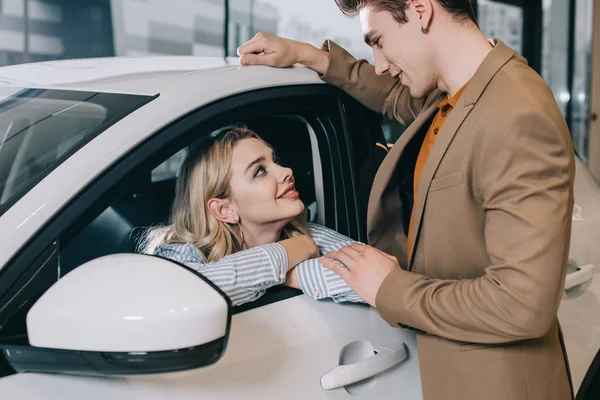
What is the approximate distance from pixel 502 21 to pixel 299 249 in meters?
6.40

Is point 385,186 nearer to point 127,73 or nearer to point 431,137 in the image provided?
point 431,137

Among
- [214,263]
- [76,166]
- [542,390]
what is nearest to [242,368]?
[214,263]

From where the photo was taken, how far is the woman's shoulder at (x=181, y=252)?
1354mm

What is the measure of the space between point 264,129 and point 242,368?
62cm

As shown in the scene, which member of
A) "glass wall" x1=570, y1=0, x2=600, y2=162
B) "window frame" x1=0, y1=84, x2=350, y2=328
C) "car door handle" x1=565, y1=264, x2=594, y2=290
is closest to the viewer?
"window frame" x1=0, y1=84, x2=350, y2=328

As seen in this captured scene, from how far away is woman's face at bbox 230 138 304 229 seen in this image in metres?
1.49

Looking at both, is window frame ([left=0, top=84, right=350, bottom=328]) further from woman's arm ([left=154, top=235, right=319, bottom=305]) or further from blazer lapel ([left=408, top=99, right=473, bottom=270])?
blazer lapel ([left=408, top=99, right=473, bottom=270])

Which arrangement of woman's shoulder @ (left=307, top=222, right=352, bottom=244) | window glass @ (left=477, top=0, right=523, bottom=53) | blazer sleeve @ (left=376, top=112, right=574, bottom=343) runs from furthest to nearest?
window glass @ (left=477, top=0, right=523, bottom=53) < woman's shoulder @ (left=307, top=222, right=352, bottom=244) < blazer sleeve @ (left=376, top=112, right=574, bottom=343)

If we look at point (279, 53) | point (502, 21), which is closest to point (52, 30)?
point (279, 53)

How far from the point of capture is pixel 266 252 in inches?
51.6

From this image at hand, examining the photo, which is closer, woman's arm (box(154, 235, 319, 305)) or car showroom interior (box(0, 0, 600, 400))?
car showroom interior (box(0, 0, 600, 400))

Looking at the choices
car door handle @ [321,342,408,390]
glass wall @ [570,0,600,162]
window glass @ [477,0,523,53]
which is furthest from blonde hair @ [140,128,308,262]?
glass wall @ [570,0,600,162]

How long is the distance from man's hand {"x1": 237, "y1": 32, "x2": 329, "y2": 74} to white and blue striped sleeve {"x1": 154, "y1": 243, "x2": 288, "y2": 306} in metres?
0.41

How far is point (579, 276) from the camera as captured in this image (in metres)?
1.74
